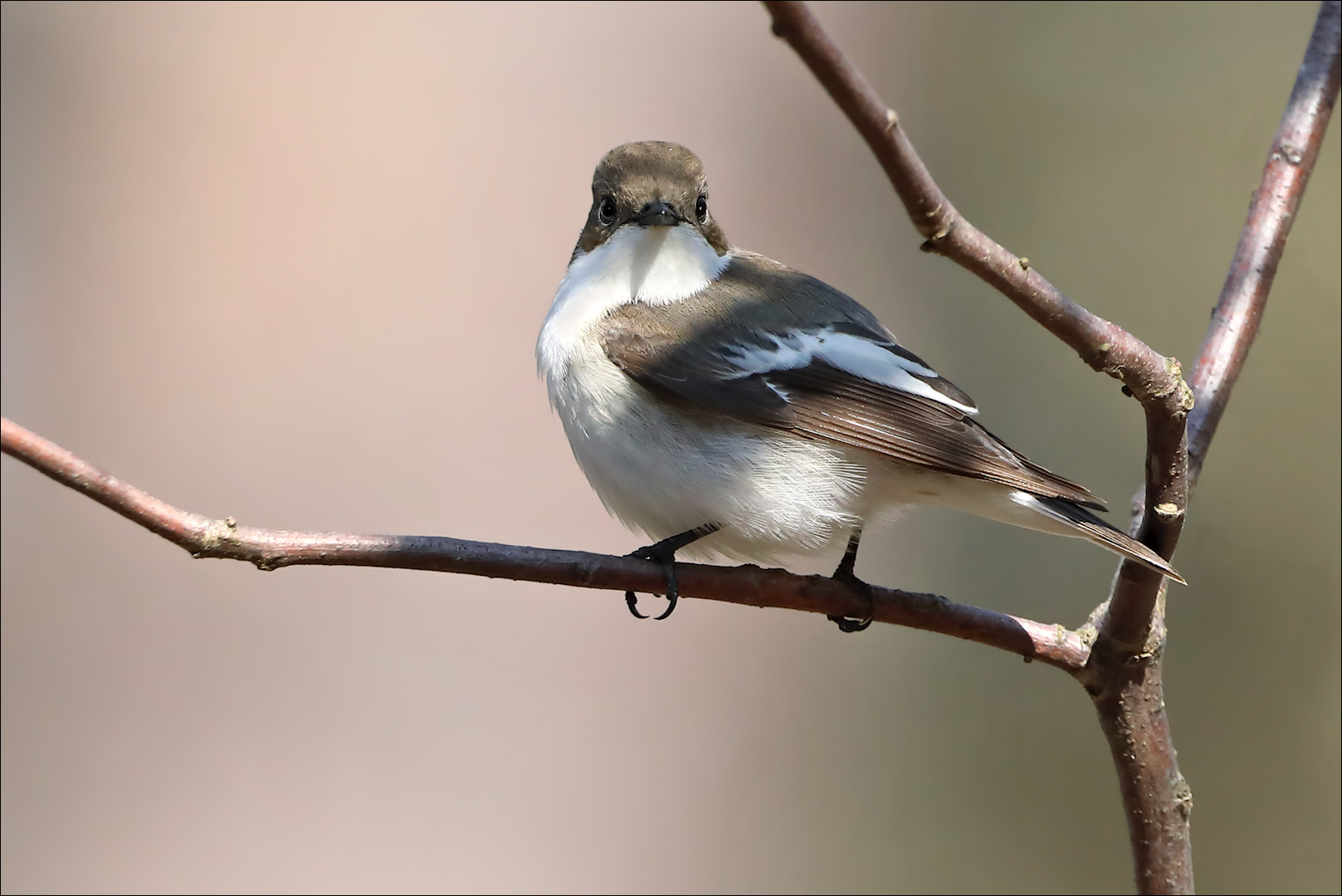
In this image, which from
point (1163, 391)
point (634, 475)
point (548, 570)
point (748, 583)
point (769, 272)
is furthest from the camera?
point (769, 272)

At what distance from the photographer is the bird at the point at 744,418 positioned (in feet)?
8.45

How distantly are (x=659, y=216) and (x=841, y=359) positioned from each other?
0.56m

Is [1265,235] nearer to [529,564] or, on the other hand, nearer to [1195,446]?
[1195,446]

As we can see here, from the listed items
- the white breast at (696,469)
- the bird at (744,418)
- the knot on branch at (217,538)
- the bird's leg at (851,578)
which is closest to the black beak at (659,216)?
the bird at (744,418)

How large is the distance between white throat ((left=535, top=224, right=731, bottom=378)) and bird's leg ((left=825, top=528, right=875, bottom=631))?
743 millimetres

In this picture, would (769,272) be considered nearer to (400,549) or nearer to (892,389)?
(892,389)

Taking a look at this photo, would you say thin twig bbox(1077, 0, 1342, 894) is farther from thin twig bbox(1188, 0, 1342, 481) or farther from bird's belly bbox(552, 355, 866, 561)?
bird's belly bbox(552, 355, 866, 561)

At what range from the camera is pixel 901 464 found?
2.61 meters

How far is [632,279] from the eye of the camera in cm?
294

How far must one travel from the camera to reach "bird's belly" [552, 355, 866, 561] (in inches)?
103

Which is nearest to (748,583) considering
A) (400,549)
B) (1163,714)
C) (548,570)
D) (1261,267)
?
(548,570)

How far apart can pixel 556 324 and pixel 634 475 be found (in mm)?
540

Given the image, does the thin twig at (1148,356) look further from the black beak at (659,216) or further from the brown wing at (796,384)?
the black beak at (659,216)

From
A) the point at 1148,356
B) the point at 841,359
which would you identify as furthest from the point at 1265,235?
the point at 1148,356
